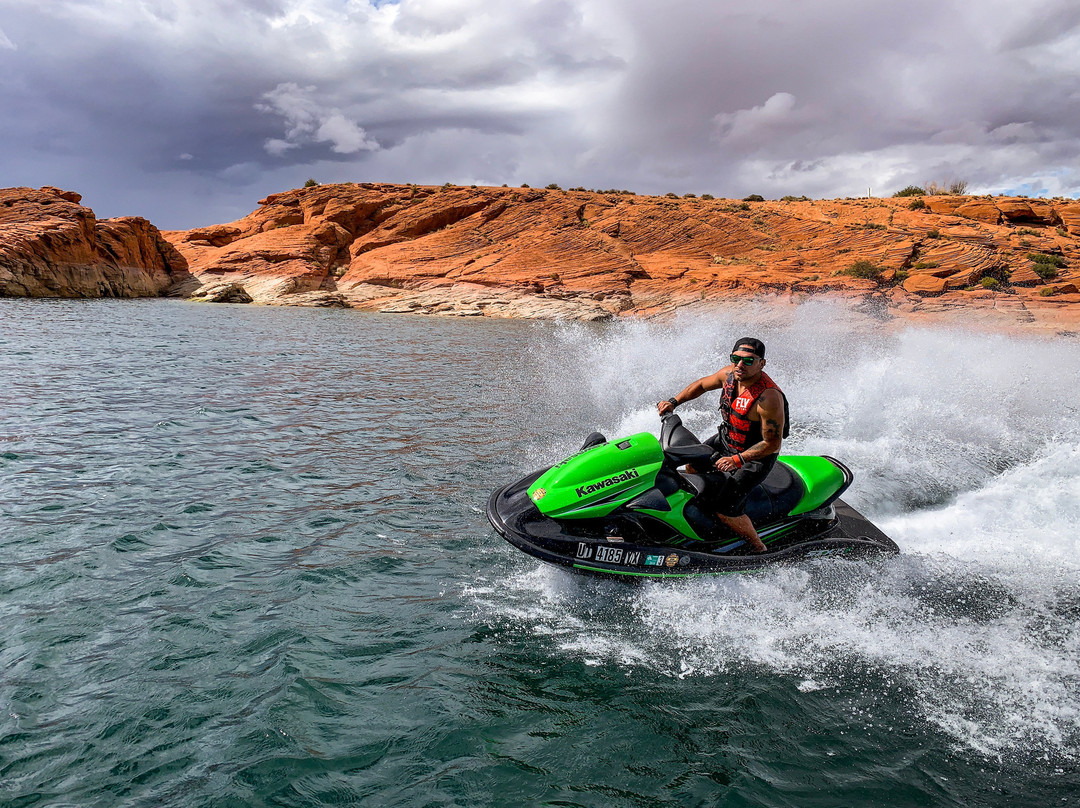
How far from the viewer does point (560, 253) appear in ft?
159

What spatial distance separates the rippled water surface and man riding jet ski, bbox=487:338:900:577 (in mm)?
233

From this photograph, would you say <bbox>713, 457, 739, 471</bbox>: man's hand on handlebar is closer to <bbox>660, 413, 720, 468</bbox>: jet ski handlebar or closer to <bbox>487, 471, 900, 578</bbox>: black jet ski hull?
<bbox>660, 413, 720, 468</bbox>: jet ski handlebar

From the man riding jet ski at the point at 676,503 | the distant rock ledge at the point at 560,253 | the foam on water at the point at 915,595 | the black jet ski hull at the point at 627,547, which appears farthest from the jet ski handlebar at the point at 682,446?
the distant rock ledge at the point at 560,253


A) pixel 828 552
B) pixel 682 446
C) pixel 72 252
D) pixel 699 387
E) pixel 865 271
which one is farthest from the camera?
pixel 72 252

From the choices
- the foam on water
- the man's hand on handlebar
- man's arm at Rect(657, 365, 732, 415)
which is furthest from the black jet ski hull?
man's arm at Rect(657, 365, 732, 415)

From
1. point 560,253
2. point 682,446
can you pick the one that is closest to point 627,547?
point 682,446

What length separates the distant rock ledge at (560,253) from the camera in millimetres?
31547

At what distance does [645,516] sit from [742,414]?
109 cm

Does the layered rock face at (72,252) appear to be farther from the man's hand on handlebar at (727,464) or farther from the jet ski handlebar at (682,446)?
the man's hand on handlebar at (727,464)

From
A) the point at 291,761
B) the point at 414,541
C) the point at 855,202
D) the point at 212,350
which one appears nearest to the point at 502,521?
the point at 414,541

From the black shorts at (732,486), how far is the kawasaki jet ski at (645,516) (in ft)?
0.23

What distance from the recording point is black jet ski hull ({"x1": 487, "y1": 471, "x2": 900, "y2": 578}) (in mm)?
4375

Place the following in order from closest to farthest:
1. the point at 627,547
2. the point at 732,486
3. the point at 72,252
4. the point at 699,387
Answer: the point at 627,547 < the point at 732,486 < the point at 699,387 < the point at 72,252

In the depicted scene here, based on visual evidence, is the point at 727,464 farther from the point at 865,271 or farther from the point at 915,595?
the point at 865,271
